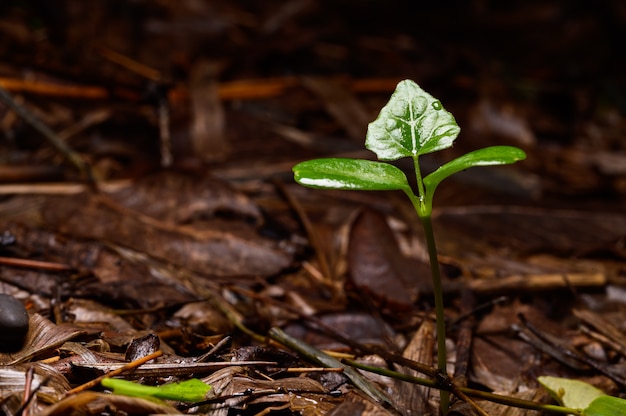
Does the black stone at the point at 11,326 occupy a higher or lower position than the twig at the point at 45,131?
lower

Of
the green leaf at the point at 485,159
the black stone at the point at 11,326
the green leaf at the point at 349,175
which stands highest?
the green leaf at the point at 485,159

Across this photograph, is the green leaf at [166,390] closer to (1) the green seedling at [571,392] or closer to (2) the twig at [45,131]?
(1) the green seedling at [571,392]

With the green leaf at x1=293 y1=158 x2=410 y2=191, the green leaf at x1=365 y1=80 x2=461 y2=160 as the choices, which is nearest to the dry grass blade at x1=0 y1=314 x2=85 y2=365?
the green leaf at x1=293 y1=158 x2=410 y2=191

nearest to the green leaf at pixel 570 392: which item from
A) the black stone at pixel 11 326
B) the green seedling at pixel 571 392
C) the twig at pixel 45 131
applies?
the green seedling at pixel 571 392

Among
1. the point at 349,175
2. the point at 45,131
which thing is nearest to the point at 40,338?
the point at 349,175

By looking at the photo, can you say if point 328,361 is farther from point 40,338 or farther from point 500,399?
point 40,338

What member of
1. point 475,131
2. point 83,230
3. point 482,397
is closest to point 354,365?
point 482,397

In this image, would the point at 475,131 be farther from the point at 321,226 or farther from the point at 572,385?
the point at 572,385
